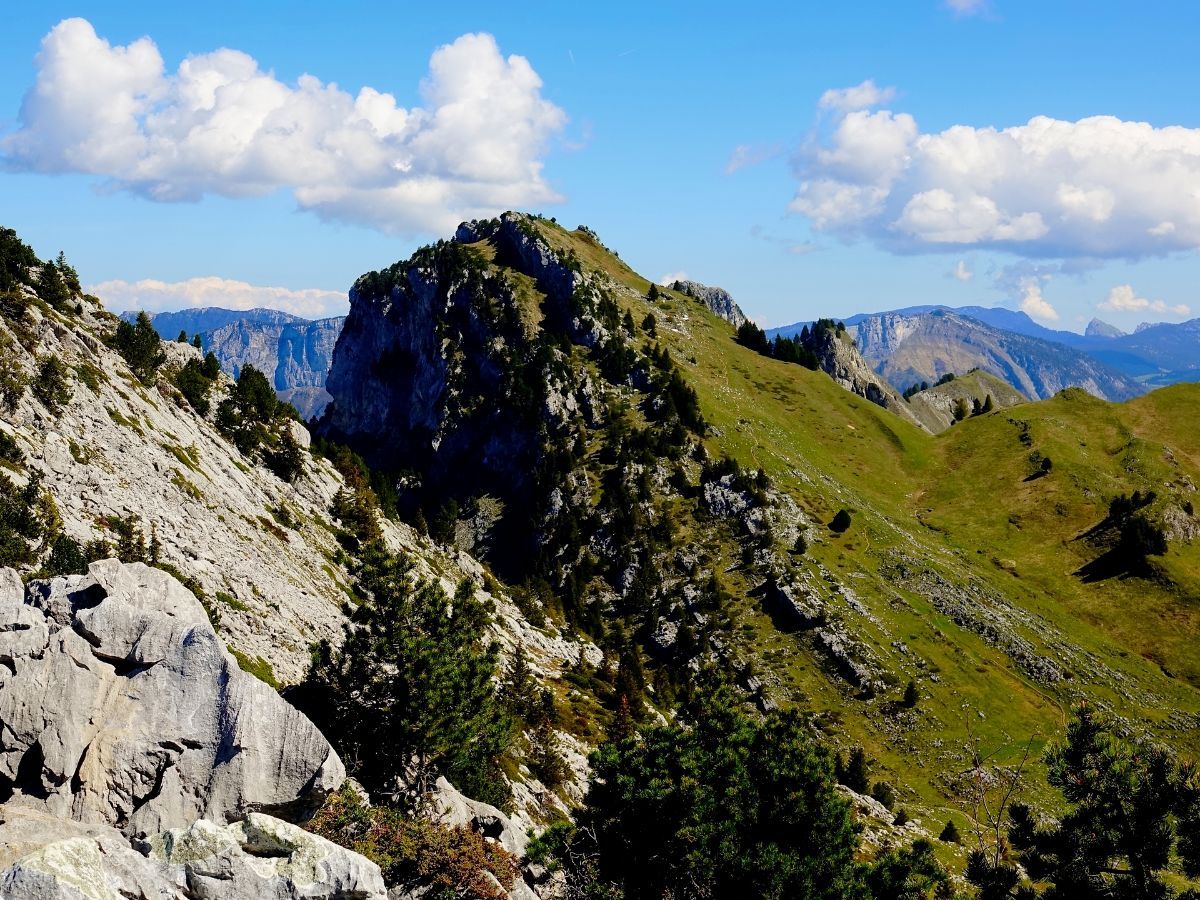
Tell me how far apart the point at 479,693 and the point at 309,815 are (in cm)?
1300

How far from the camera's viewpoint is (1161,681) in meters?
103

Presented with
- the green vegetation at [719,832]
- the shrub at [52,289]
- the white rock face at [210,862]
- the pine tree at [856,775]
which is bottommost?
the pine tree at [856,775]

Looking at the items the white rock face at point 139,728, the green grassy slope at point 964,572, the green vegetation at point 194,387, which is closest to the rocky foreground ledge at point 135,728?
the white rock face at point 139,728

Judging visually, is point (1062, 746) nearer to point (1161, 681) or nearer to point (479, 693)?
point (479, 693)

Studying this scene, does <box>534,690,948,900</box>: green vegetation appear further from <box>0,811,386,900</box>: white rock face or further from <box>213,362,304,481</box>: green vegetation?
<box>213,362,304,481</box>: green vegetation

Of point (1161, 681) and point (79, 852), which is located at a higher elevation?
point (79, 852)

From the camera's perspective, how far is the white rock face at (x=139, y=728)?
24141mm

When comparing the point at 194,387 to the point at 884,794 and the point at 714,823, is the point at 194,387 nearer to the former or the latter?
the point at 714,823

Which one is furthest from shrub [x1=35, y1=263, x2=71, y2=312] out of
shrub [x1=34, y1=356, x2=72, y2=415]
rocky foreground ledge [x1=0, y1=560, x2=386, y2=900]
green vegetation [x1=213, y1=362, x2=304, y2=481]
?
rocky foreground ledge [x1=0, y1=560, x2=386, y2=900]

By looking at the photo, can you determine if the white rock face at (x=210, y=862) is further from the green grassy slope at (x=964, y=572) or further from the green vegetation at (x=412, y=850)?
the green grassy slope at (x=964, y=572)

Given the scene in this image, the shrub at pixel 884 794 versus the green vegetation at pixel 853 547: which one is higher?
the green vegetation at pixel 853 547

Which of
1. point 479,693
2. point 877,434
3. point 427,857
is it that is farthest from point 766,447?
point 427,857

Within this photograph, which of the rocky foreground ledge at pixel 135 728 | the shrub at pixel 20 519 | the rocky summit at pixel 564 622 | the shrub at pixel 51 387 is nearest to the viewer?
the rocky foreground ledge at pixel 135 728

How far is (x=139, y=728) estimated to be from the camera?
25188 mm
